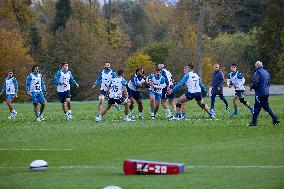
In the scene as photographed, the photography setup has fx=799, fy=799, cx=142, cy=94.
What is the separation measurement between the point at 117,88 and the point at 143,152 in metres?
12.0

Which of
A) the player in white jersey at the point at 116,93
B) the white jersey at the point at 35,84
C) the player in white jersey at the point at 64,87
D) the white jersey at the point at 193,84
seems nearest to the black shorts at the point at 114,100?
the player in white jersey at the point at 116,93

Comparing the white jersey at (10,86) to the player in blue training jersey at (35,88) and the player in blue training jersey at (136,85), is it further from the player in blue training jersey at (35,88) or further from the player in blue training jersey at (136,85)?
the player in blue training jersey at (136,85)

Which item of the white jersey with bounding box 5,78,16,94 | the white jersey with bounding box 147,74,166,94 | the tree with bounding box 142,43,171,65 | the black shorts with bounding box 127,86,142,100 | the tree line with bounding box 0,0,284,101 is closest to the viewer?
the white jersey with bounding box 147,74,166,94

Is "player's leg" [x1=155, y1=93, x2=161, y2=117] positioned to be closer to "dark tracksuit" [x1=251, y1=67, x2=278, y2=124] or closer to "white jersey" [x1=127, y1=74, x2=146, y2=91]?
"white jersey" [x1=127, y1=74, x2=146, y2=91]

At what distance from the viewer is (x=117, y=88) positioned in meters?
31.2

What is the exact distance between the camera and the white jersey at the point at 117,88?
31.1m

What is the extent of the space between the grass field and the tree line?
49.4 m

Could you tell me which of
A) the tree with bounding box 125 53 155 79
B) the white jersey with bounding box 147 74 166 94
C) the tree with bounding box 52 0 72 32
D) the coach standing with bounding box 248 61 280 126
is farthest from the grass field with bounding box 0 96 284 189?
the tree with bounding box 52 0 72 32

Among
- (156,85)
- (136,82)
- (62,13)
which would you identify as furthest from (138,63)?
(156,85)

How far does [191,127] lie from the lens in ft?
89.8

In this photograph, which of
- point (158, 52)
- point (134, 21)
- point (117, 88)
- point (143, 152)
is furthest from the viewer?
point (134, 21)

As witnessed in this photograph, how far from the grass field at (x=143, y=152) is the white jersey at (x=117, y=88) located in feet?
3.71

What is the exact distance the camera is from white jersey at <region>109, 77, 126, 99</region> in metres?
31.1

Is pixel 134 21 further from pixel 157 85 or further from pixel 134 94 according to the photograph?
pixel 157 85
